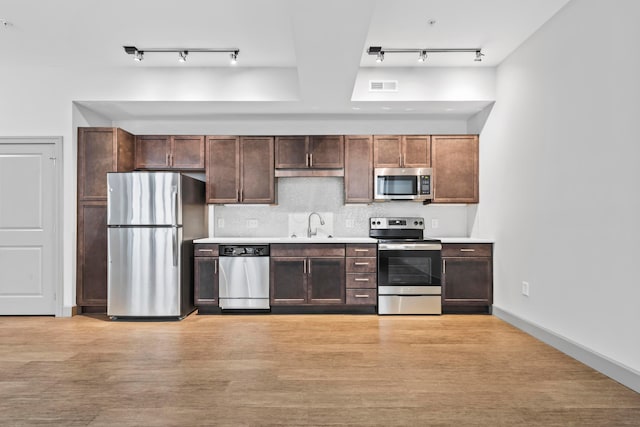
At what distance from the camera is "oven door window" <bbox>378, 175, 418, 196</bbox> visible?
5.15 meters

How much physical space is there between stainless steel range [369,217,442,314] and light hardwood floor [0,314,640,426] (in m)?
0.47

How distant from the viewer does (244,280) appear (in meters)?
4.85

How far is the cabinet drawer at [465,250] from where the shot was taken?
4.83m

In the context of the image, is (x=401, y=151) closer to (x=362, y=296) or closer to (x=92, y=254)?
(x=362, y=296)

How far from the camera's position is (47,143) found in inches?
186

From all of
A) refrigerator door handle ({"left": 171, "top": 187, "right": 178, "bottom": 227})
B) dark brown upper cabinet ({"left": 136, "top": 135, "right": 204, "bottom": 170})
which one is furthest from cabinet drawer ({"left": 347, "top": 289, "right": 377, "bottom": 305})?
dark brown upper cabinet ({"left": 136, "top": 135, "right": 204, "bottom": 170})

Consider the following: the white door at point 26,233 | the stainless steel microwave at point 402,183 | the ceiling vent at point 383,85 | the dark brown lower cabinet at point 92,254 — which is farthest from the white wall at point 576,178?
the white door at point 26,233

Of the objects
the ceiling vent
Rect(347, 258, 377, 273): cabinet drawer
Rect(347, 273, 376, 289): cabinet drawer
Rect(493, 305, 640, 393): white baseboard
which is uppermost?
the ceiling vent

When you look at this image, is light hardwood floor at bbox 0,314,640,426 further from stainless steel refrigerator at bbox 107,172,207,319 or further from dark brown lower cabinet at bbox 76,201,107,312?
dark brown lower cabinet at bbox 76,201,107,312

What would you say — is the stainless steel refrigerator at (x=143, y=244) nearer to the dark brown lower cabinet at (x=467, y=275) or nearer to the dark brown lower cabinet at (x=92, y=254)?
the dark brown lower cabinet at (x=92, y=254)

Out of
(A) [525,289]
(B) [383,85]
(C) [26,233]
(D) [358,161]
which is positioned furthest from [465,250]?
(C) [26,233]

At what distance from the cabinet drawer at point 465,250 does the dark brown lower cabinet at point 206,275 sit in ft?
8.75

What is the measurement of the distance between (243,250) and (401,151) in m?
2.27

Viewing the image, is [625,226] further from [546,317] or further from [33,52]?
[33,52]
